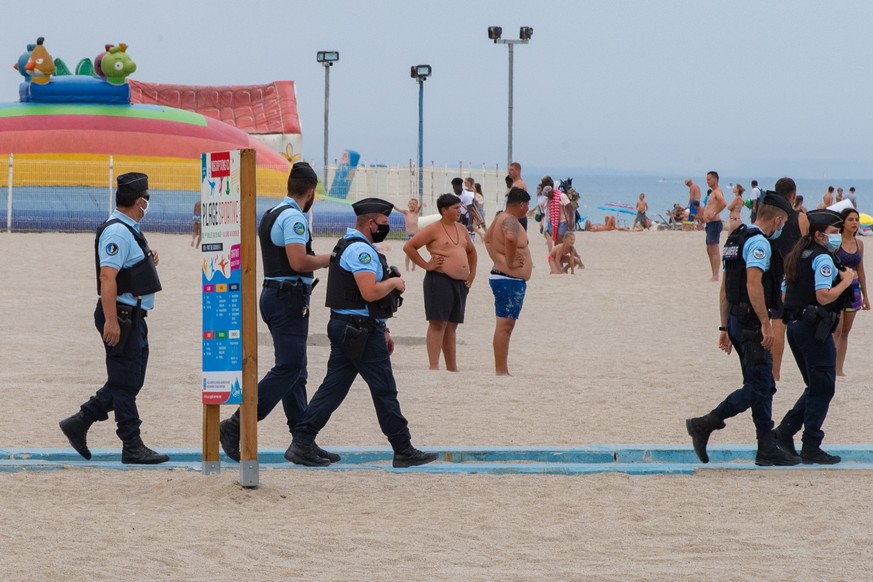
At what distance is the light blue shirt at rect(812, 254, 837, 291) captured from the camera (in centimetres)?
745

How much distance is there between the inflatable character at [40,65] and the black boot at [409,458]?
80.9 ft

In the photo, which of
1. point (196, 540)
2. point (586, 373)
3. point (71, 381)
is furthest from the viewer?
point (586, 373)

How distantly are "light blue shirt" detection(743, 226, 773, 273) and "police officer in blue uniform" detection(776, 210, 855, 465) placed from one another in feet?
1.18

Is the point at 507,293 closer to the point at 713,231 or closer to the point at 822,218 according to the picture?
the point at 822,218

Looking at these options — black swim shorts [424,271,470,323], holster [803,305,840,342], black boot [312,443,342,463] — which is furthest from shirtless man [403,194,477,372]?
holster [803,305,840,342]

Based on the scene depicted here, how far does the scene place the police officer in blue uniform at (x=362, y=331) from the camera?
23.3 ft

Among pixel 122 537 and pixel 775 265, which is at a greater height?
pixel 775 265

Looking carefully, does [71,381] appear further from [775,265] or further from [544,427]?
[775,265]

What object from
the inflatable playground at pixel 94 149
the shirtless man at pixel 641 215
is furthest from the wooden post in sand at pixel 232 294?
the shirtless man at pixel 641 215

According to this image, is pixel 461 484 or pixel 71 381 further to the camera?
pixel 71 381

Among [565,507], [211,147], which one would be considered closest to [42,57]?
[211,147]

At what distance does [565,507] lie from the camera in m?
6.59

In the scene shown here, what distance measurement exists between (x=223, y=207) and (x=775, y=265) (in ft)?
10.1

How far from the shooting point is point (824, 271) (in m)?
7.48
